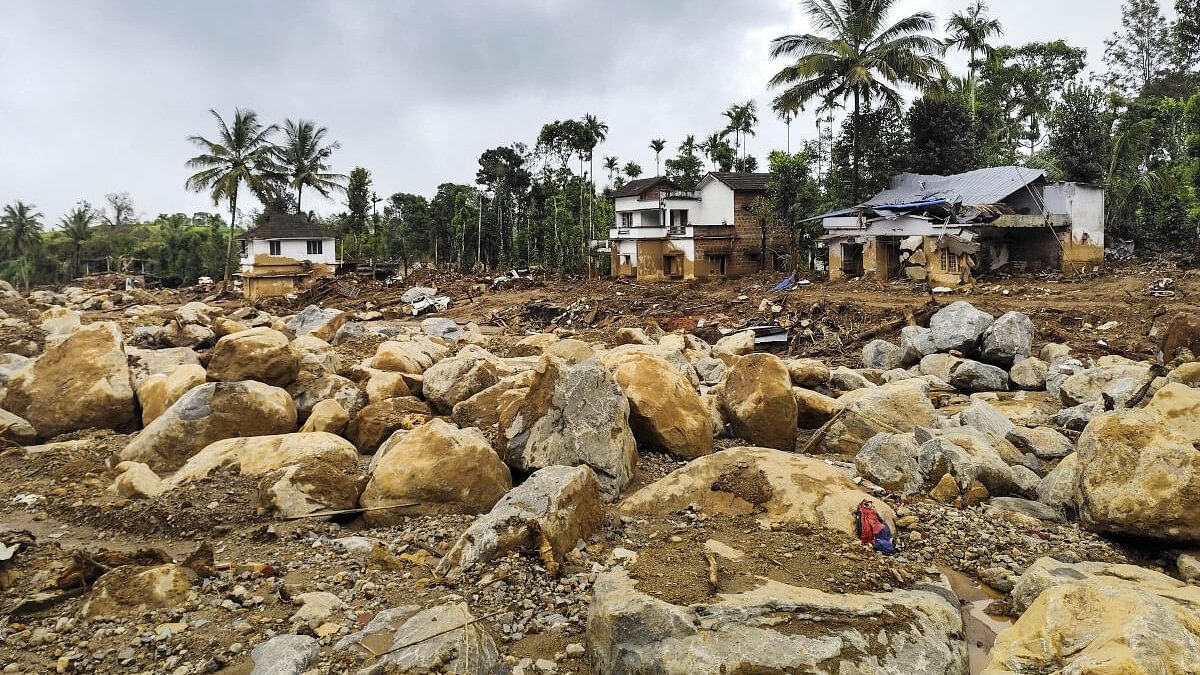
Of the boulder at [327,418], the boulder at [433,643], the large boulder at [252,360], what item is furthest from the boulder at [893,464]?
the large boulder at [252,360]

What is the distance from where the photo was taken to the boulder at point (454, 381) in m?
10.3

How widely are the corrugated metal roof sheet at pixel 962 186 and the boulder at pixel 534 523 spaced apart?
2480 cm

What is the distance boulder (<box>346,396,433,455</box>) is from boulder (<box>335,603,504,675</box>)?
13.9 feet

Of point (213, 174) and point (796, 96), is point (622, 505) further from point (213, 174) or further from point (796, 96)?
point (213, 174)

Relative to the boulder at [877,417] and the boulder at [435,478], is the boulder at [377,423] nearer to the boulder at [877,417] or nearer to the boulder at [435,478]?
the boulder at [435,478]

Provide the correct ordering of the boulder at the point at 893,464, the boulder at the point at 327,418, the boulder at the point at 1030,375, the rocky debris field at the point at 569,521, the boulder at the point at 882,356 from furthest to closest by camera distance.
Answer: the boulder at the point at 882,356
the boulder at the point at 1030,375
the boulder at the point at 327,418
the boulder at the point at 893,464
the rocky debris field at the point at 569,521

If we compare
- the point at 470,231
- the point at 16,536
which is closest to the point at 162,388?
the point at 16,536

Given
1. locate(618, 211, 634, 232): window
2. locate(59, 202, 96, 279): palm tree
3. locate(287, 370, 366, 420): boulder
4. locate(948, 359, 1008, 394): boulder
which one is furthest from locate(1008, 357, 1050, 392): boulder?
locate(59, 202, 96, 279): palm tree

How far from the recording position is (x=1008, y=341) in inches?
615

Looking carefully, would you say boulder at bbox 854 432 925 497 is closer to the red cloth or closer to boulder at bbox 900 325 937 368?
the red cloth

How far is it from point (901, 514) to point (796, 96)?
25.7 meters

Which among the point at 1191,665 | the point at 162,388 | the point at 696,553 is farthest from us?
the point at 162,388

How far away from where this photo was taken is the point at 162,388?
32.9 feet

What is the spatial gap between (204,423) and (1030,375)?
13.6 meters
